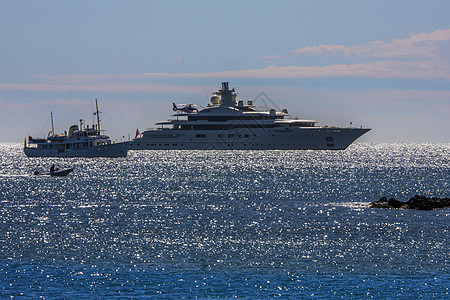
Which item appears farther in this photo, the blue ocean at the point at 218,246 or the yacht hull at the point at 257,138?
the yacht hull at the point at 257,138

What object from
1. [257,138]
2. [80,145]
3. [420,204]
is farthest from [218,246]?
[257,138]

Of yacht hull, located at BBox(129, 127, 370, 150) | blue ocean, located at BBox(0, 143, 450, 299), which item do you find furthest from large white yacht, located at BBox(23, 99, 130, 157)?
blue ocean, located at BBox(0, 143, 450, 299)

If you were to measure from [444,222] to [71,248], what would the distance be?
70.7ft

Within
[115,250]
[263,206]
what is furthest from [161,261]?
[263,206]

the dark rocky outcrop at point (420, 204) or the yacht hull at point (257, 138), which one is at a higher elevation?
the yacht hull at point (257, 138)

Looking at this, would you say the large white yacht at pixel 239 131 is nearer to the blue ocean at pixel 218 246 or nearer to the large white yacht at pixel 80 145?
the large white yacht at pixel 80 145

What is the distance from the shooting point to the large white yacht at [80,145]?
138 m

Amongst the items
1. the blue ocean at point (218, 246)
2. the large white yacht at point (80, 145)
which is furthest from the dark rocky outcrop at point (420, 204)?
the large white yacht at point (80, 145)

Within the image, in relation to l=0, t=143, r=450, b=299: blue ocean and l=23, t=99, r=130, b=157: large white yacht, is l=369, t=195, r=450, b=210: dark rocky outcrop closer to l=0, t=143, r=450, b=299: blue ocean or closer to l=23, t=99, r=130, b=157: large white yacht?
l=0, t=143, r=450, b=299: blue ocean

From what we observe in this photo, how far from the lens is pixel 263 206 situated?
54688 millimetres

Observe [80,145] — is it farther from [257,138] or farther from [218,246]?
[218,246]

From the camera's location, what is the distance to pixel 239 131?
510 feet

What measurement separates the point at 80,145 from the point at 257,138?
122 ft

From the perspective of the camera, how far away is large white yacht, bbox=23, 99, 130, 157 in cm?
13800
